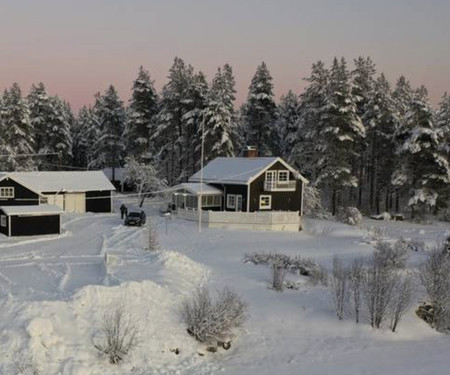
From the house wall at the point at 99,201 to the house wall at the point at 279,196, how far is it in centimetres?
1448

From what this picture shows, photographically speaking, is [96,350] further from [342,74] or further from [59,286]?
[342,74]

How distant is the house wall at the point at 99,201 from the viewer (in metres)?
48.3

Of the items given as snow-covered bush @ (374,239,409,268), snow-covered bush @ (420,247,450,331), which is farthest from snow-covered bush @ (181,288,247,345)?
snow-covered bush @ (374,239,409,268)

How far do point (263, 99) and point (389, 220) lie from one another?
19.8m

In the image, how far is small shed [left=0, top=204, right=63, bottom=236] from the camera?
35188mm

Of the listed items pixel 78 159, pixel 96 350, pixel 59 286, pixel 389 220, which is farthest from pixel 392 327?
pixel 78 159

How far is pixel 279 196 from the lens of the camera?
43625mm

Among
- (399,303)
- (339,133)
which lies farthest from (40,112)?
(399,303)

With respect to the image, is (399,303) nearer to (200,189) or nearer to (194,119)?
(200,189)

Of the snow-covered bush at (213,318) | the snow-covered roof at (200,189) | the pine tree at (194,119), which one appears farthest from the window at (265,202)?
the snow-covered bush at (213,318)

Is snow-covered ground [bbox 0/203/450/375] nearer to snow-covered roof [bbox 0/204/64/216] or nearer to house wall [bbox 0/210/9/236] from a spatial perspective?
snow-covered roof [bbox 0/204/64/216]

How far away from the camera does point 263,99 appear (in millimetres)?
57344

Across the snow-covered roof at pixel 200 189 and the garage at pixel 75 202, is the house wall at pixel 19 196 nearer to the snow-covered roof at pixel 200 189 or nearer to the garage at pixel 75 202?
the garage at pixel 75 202

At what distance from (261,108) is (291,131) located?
730 cm
